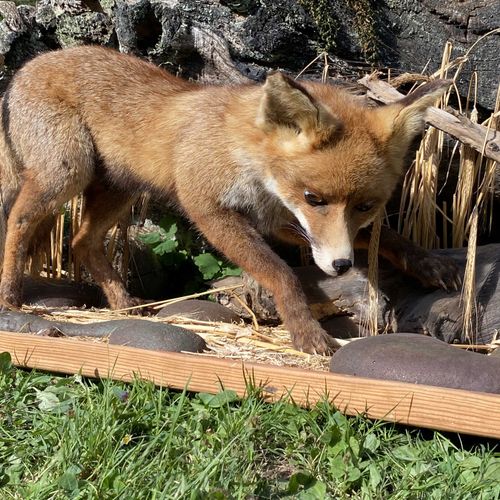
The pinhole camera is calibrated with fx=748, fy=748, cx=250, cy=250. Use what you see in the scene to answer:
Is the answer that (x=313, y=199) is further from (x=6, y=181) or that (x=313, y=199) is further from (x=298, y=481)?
(x=6, y=181)

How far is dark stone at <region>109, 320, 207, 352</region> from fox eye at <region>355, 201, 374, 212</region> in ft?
4.03

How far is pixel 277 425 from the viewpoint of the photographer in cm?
329

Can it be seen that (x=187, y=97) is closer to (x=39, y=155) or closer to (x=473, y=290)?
(x=39, y=155)

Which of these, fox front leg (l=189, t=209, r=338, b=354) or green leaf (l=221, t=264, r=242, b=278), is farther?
green leaf (l=221, t=264, r=242, b=278)

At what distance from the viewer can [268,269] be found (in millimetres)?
4637

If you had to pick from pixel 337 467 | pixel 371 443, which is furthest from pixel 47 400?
pixel 371 443

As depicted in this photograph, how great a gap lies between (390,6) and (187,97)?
5.90 ft

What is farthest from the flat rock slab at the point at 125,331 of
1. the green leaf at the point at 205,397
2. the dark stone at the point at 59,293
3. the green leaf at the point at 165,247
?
the green leaf at the point at 165,247

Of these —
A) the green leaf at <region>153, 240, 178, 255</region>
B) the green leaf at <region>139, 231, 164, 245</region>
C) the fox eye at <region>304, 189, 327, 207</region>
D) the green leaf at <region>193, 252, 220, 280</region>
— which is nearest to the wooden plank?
the fox eye at <region>304, 189, 327, 207</region>

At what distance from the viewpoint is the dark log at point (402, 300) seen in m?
4.66

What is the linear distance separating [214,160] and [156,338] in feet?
4.62

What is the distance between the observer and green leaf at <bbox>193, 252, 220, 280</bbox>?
20.4 feet

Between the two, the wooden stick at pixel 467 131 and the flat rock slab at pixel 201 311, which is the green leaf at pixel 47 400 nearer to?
the flat rock slab at pixel 201 311

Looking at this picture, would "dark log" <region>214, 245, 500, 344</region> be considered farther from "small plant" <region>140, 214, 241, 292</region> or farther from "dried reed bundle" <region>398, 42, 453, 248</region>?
"small plant" <region>140, 214, 241, 292</region>
